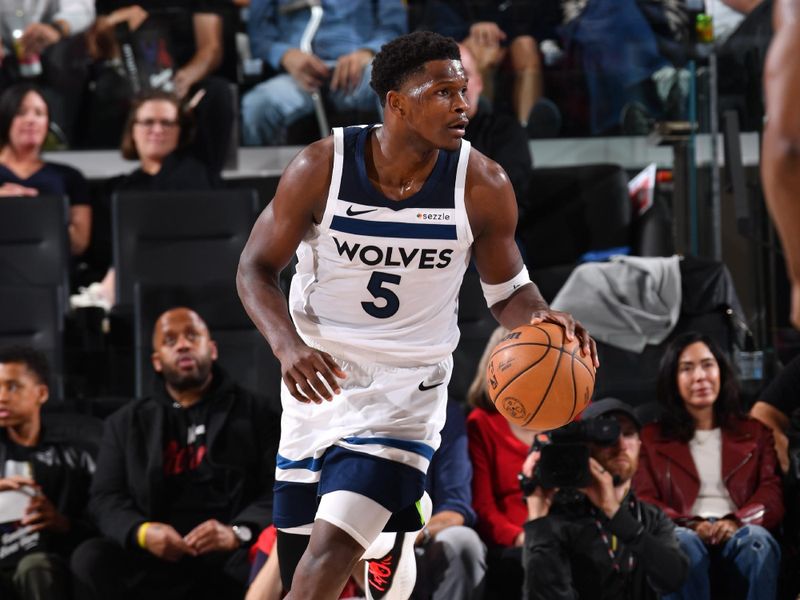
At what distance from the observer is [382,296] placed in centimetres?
372

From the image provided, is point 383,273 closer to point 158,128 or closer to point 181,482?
point 181,482

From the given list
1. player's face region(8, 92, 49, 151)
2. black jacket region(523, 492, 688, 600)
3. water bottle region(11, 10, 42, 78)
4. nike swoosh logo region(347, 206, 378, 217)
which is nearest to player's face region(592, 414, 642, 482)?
black jacket region(523, 492, 688, 600)

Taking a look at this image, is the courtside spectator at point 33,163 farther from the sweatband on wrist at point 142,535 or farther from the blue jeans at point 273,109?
the sweatband on wrist at point 142,535

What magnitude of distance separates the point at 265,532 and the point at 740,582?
1.95 m

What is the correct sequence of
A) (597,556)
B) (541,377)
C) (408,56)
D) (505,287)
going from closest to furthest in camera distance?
(541,377) < (408,56) < (505,287) < (597,556)

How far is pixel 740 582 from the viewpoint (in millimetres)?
4973

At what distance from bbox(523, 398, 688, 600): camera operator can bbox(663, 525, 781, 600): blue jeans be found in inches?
5.9

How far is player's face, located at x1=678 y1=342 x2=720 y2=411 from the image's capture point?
5.46 m

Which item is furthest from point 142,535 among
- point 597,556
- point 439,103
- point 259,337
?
point 439,103

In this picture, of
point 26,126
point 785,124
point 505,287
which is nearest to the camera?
point 785,124

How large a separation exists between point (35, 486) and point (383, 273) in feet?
8.05

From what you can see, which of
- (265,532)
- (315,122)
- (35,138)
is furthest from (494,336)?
(35,138)

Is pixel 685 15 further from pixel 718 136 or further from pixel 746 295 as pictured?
pixel 746 295

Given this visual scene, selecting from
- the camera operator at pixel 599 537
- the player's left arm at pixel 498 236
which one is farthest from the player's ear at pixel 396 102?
the camera operator at pixel 599 537
